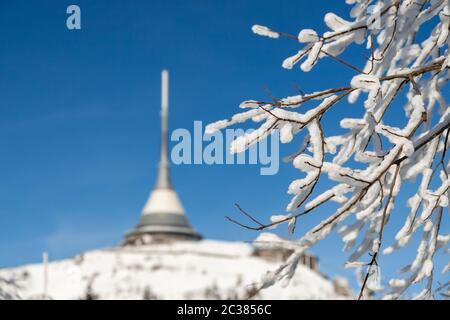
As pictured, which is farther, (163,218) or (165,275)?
(163,218)

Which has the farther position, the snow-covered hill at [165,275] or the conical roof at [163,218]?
the conical roof at [163,218]

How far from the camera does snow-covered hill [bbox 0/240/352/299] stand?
42.4 metres

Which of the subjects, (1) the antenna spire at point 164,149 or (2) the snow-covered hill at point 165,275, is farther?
(1) the antenna spire at point 164,149

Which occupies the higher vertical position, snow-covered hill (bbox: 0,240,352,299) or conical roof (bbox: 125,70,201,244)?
conical roof (bbox: 125,70,201,244)

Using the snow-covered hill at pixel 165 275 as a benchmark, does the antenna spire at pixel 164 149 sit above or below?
above

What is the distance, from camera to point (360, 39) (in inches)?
199

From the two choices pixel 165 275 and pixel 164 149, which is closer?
pixel 165 275

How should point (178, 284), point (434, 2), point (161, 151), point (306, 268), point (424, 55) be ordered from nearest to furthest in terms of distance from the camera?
1. point (434, 2)
2. point (424, 55)
3. point (178, 284)
4. point (306, 268)
5. point (161, 151)

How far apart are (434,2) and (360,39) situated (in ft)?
1.74

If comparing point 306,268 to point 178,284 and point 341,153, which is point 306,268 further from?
point 341,153

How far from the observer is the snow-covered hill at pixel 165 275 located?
42.4 metres

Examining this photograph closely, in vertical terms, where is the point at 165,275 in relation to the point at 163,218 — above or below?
below

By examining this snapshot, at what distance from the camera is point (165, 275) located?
47219mm
